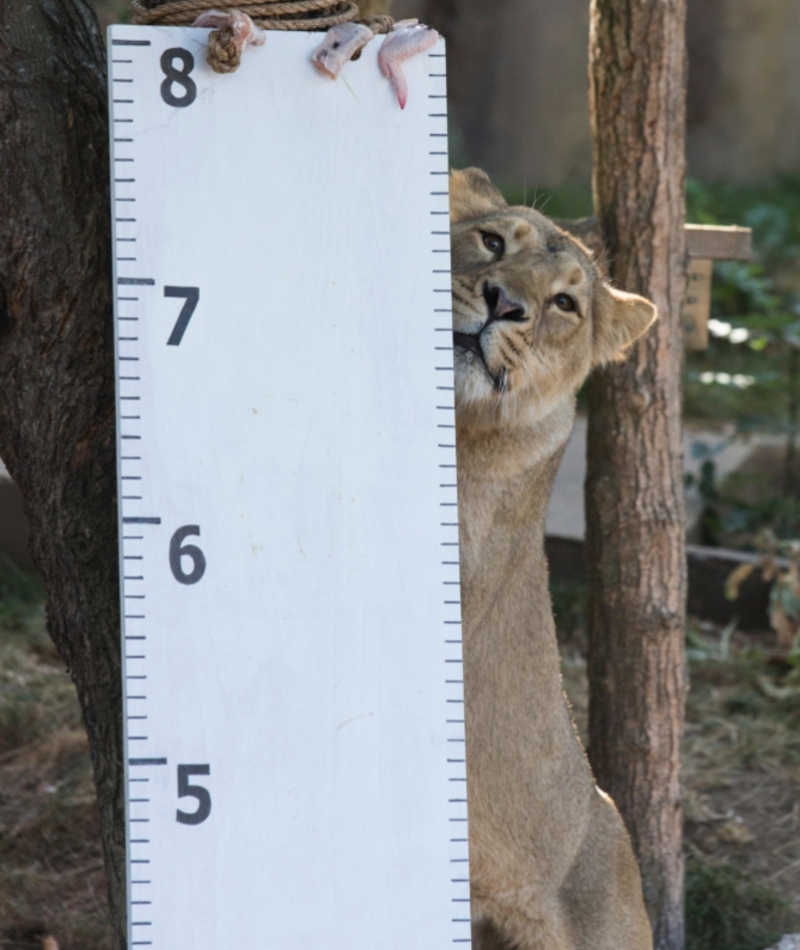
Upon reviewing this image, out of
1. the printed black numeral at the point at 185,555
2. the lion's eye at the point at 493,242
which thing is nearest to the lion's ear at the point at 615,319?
the lion's eye at the point at 493,242

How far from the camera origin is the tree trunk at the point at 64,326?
8.09ft

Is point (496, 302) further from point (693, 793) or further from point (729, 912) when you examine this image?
point (693, 793)

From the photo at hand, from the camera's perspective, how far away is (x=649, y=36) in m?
3.73

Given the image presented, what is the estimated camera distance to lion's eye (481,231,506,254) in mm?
3100

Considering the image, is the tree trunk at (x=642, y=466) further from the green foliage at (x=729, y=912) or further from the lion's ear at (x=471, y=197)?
the lion's ear at (x=471, y=197)

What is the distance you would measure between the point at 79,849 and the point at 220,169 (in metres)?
2.92

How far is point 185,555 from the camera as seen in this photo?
2141 millimetres

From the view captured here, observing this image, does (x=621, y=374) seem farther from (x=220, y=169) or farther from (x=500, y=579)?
(x=220, y=169)

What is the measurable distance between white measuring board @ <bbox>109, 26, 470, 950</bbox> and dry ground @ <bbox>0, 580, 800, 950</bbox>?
1.91m

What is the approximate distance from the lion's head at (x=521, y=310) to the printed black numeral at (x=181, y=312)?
804 millimetres

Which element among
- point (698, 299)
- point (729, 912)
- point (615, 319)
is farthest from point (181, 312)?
point (729, 912)

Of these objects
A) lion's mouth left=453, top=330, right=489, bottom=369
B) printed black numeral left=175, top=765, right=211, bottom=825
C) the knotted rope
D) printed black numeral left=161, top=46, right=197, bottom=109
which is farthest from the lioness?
printed black numeral left=175, top=765, right=211, bottom=825

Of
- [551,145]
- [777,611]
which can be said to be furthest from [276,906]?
[551,145]

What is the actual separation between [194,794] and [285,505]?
1.72 ft
